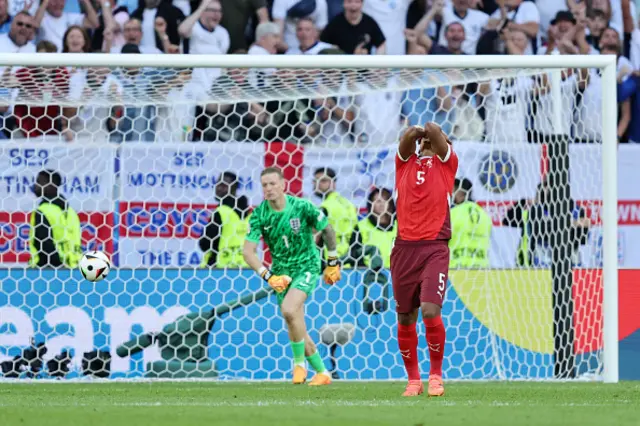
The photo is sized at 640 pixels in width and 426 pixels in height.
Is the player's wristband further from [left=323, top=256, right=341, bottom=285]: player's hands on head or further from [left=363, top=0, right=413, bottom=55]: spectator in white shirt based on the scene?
[left=363, top=0, right=413, bottom=55]: spectator in white shirt

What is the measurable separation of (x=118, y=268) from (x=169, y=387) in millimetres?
1697

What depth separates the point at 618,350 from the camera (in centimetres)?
1067

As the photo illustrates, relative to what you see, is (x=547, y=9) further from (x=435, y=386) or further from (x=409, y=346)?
(x=435, y=386)

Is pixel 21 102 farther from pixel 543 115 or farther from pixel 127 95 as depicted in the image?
pixel 543 115

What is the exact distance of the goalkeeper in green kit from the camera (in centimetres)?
923

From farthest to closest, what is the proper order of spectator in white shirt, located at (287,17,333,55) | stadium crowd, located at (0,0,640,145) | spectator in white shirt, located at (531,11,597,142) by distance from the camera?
spectator in white shirt, located at (287,17,333,55) < stadium crowd, located at (0,0,640,145) < spectator in white shirt, located at (531,11,597,142)

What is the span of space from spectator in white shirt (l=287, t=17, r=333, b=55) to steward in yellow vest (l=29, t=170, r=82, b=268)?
4.53 m

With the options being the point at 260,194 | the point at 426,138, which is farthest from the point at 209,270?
the point at 426,138

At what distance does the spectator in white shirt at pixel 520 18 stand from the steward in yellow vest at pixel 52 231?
664cm

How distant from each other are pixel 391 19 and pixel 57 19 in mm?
4231

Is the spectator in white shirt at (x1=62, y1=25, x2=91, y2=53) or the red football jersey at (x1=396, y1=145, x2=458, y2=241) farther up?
the spectator in white shirt at (x1=62, y1=25, x2=91, y2=53)

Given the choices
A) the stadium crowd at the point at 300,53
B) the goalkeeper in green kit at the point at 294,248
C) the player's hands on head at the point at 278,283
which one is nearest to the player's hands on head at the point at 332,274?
the goalkeeper in green kit at the point at 294,248

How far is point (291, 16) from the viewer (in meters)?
14.5

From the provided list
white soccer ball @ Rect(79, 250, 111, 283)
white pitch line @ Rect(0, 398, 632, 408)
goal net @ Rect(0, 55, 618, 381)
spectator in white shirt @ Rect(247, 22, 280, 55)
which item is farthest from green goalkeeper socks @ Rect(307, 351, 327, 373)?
spectator in white shirt @ Rect(247, 22, 280, 55)
